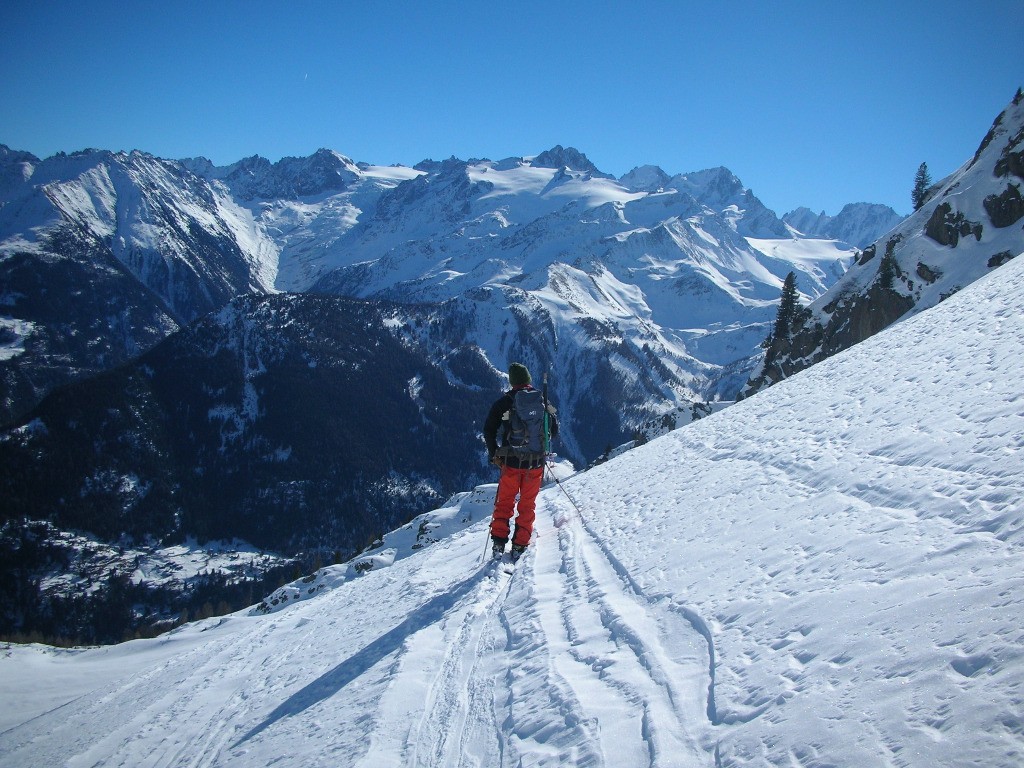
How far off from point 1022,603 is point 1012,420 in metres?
4.78

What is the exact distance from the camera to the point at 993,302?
14.3 m

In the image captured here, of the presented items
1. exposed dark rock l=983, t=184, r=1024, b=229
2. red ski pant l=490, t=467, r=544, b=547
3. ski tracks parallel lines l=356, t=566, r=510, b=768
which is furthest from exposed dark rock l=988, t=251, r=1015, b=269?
ski tracks parallel lines l=356, t=566, r=510, b=768

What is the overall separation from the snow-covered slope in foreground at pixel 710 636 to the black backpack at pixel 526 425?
218cm

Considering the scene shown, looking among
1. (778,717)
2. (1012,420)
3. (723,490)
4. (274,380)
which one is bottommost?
(778,717)

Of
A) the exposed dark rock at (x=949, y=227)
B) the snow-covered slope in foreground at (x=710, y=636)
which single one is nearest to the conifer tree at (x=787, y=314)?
the exposed dark rock at (x=949, y=227)

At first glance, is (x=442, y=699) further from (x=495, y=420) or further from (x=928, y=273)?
(x=928, y=273)

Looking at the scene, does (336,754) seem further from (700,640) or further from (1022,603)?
(1022,603)

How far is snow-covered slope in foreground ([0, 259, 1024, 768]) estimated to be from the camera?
4203mm

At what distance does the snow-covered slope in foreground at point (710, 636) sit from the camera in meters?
4.20

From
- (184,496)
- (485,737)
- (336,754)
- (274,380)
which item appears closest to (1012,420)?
(485,737)

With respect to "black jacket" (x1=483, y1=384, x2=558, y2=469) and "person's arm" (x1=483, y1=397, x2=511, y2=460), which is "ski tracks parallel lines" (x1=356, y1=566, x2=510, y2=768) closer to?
"black jacket" (x1=483, y1=384, x2=558, y2=469)

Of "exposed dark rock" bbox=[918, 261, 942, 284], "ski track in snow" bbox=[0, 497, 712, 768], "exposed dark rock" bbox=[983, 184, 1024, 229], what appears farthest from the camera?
"exposed dark rock" bbox=[918, 261, 942, 284]

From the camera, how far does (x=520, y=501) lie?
36.7 ft

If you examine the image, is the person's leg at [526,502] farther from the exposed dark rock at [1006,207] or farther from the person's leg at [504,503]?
the exposed dark rock at [1006,207]
